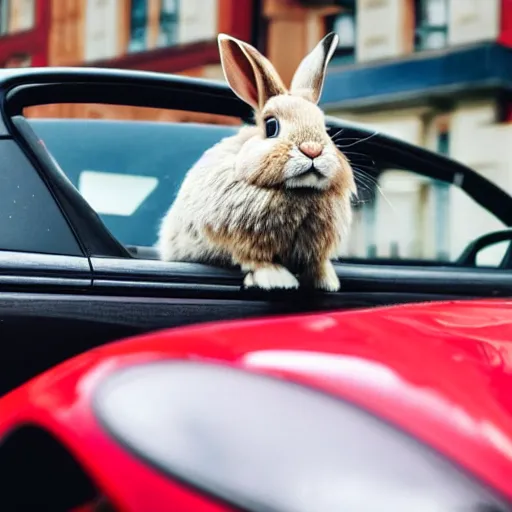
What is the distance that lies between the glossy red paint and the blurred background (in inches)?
223

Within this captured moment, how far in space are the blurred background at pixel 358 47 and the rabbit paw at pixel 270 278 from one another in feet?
16.7

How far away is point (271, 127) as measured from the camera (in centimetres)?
183

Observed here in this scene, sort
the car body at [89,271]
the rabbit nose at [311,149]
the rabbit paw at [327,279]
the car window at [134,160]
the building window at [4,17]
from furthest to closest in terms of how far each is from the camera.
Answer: the building window at [4,17] < the car window at [134,160] < the rabbit paw at [327,279] < the rabbit nose at [311,149] < the car body at [89,271]

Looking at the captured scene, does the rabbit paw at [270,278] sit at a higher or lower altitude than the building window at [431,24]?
lower

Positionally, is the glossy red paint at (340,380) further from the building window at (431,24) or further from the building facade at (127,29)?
the building window at (431,24)

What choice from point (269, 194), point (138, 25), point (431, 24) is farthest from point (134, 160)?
point (138, 25)

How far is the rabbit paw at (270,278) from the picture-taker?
1807 mm

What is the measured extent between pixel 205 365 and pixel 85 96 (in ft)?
3.57

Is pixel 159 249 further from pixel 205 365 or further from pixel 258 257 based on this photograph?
pixel 205 365

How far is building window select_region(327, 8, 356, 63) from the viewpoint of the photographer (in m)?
7.91

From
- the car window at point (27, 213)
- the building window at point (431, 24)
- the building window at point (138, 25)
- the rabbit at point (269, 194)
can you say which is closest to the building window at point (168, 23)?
the building window at point (138, 25)

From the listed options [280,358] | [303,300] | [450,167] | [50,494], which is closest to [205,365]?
[280,358]

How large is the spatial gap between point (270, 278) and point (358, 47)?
650cm

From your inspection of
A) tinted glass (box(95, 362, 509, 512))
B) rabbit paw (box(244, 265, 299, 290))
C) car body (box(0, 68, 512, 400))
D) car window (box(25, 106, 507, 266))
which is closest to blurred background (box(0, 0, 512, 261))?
car window (box(25, 106, 507, 266))
